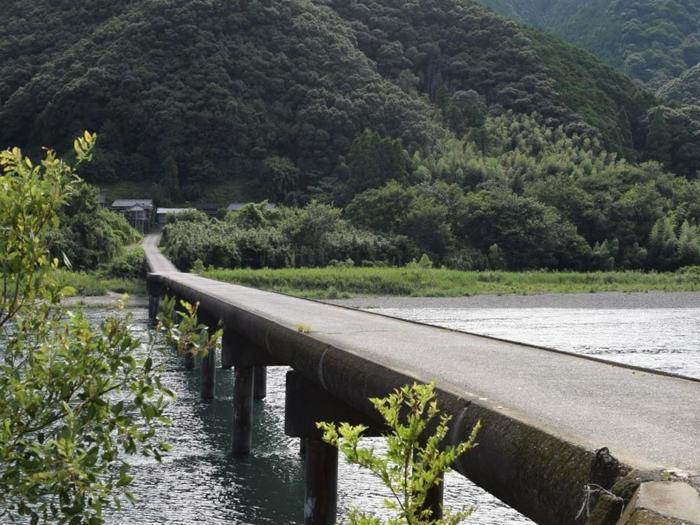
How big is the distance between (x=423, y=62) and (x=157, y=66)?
36085 mm

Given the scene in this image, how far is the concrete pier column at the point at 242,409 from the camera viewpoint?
1341 centimetres

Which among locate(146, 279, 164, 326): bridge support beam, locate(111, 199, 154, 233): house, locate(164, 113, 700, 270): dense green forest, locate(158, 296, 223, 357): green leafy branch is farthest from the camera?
locate(111, 199, 154, 233): house

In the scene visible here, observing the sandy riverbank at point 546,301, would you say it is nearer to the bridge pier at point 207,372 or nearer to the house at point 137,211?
the bridge pier at point 207,372

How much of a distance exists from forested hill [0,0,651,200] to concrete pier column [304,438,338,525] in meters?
80.2

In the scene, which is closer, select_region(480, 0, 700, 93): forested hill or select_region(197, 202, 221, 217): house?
select_region(197, 202, 221, 217): house

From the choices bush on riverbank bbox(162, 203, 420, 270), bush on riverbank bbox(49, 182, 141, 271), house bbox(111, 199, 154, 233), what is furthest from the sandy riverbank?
house bbox(111, 199, 154, 233)

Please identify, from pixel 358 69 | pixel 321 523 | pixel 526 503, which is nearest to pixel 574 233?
pixel 358 69

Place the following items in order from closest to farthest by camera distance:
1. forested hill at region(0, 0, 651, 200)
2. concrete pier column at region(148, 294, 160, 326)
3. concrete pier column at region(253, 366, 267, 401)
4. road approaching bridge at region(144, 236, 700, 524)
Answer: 1. road approaching bridge at region(144, 236, 700, 524)
2. concrete pier column at region(253, 366, 267, 401)
3. concrete pier column at region(148, 294, 160, 326)
4. forested hill at region(0, 0, 651, 200)

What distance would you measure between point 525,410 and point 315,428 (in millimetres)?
3441

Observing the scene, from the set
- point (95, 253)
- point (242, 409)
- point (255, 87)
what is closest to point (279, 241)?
point (95, 253)

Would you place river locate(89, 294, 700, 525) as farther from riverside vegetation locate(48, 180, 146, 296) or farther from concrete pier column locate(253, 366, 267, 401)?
riverside vegetation locate(48, 180, 146, 296)

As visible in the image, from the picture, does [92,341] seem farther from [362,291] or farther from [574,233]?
[574,233]

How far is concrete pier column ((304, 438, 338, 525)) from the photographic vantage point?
800cm

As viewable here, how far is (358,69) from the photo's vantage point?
104m
